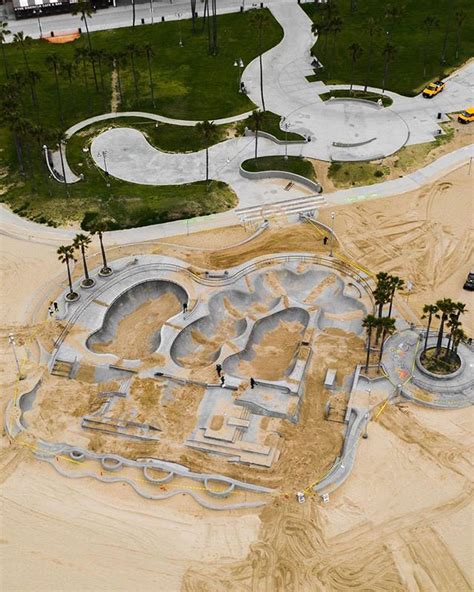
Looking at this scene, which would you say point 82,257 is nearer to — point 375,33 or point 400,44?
point 375,33

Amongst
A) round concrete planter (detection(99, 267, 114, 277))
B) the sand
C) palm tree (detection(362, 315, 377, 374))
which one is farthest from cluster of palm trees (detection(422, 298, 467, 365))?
round concrete planter (detection(99, 267, 114, 277))

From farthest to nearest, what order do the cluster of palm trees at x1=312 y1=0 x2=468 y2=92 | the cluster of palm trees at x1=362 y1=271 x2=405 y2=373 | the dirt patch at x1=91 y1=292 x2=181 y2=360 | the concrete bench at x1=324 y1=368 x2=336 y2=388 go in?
the cluster of palm trees at x1=312 y1=0 x2=468 y2=92 → the dirt patch at x1=91 y1=292 x2=181 y2=360 → the concrete bench at x1=324 y1=368 x2=336 y2=388 → the cluster of palm trees at x1=362 y1=271 x2=405 y2=373

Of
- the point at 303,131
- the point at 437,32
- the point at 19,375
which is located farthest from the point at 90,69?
the point at 19,375

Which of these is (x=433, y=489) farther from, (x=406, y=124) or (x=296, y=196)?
(x=406, y=124)

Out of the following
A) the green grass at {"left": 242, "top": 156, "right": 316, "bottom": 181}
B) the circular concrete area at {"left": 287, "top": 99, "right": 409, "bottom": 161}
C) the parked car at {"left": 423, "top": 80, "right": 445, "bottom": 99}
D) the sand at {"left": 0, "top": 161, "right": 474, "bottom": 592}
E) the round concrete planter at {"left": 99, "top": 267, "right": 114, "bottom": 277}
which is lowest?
the sand at {"left": 0, "top": 161, "right": 474, "bottom": 592}

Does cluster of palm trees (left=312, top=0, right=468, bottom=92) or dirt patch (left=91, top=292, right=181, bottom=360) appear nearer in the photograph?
dirt patch (left=91, top=292, right=181, bottom=360)

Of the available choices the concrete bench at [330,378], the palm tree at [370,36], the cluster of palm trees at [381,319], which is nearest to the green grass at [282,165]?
the palm tree at [370,36]

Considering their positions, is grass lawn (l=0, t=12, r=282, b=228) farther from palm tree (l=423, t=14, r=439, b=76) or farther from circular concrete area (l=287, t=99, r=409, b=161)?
palm tree (l=423, t=14, r=439, b=76)
